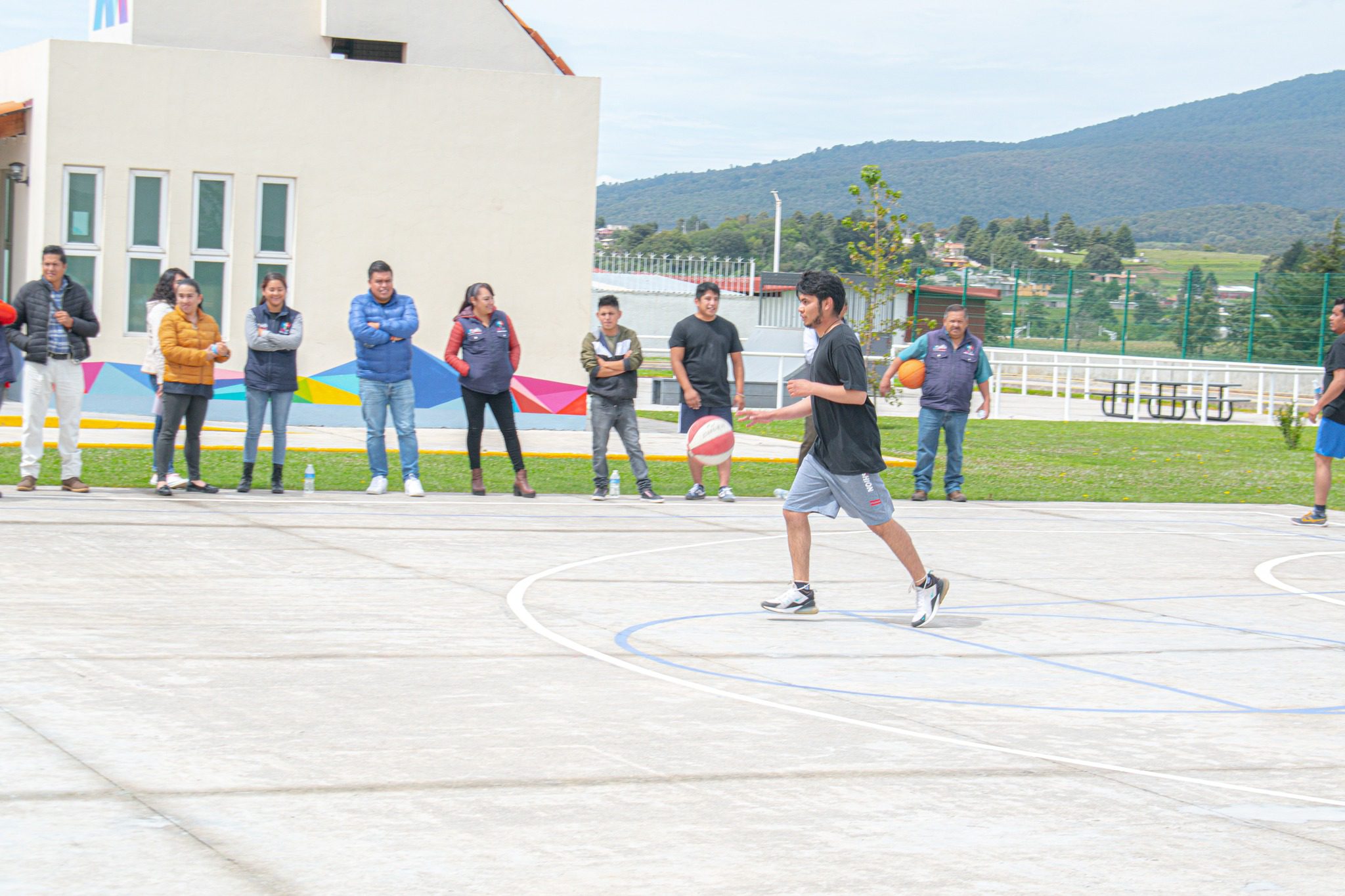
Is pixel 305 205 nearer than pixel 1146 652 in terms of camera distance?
No

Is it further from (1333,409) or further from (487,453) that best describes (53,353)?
(1333,409)

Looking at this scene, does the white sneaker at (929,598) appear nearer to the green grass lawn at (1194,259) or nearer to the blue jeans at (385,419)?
the blue jeans at (385,419)

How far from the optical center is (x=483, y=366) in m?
14.4

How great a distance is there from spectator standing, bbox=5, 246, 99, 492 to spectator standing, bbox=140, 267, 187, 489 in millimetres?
515

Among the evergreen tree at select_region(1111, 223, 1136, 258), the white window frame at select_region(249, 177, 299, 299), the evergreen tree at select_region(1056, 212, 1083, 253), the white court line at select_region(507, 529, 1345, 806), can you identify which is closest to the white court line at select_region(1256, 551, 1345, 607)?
the white court line at select_region(507, 529, 1345, 806)

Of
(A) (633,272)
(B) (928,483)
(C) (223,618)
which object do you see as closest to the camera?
(C) (223,618)

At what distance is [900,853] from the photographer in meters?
4.84

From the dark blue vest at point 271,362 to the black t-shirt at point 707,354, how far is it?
3399 millimetres

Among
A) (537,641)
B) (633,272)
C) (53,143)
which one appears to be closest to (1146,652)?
(537,641)

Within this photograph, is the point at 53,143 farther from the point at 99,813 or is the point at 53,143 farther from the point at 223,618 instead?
the point at 99,813

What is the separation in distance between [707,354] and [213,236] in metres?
8.80

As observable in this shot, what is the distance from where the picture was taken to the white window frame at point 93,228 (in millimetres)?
19922

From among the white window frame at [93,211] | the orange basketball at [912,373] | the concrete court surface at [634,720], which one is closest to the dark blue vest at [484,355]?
the concrete court surface at [634,720]

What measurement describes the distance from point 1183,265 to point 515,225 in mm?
115346
